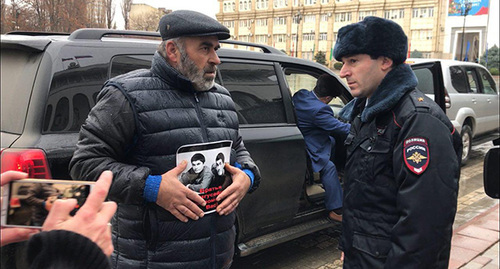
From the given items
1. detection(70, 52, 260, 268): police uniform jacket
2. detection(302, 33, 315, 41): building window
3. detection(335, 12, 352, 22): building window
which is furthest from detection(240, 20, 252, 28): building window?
detection(70, 52, 260, 268): police uniform jacket

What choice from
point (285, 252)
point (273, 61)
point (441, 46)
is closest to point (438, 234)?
point (273, 61)

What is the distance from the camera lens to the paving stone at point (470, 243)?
403 cm

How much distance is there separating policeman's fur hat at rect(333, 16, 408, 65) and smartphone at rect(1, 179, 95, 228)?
1415mm

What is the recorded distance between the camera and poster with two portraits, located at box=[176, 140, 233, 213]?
178cm

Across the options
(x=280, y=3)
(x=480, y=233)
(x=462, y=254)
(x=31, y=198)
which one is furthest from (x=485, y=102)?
(x=280, y=3)

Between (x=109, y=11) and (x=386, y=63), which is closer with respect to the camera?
(x=386, y=63)

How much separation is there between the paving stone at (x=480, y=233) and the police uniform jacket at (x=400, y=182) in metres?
3.00

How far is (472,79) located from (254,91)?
6.88 metres

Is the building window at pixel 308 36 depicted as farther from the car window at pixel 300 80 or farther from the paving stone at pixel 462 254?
the paving stone at pixel 462 254

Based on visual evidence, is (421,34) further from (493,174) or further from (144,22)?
(493,174)

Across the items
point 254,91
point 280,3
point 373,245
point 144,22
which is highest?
point 280,3

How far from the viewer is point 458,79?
783 centimetres

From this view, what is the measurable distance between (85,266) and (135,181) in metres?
0.75

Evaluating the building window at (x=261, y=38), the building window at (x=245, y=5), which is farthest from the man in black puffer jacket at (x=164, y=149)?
the building window at (x=245, y=5)
